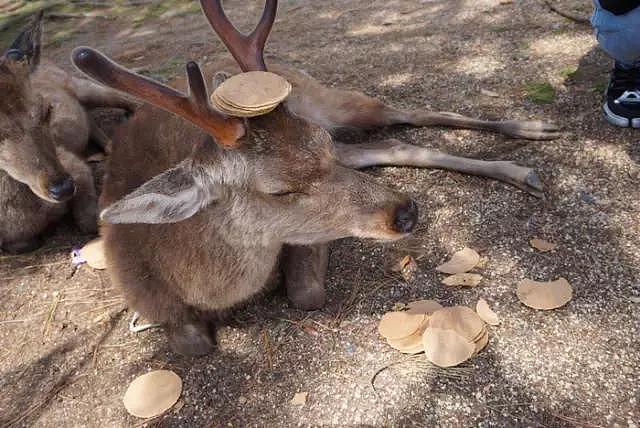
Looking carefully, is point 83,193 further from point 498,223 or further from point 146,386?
point 498,223

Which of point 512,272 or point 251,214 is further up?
point 251,214

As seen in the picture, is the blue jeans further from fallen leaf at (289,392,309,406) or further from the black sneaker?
fallen leaf at (289,392,309,406)

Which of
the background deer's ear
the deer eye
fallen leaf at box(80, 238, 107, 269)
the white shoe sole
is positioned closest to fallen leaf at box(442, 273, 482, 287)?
the white shoe sole

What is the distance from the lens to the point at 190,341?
9.36 ft

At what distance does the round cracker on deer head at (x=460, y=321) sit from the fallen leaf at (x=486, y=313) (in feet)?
0.12

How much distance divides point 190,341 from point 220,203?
83 cm

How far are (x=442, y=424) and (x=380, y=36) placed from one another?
184 inches

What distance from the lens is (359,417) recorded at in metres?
2.42

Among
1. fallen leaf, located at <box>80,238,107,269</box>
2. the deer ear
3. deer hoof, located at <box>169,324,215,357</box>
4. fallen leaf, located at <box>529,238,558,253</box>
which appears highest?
the deer ear

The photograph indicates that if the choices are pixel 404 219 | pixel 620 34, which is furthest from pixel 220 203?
pixel 620 34

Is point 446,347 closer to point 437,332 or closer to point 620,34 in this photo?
point 437,332

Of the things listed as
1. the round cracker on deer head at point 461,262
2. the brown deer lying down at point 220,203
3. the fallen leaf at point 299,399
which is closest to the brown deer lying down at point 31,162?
the brown deer lying down at point 220,203

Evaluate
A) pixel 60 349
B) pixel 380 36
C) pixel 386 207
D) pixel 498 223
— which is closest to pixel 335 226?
pixel 386 207

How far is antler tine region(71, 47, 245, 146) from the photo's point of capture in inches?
73.1
